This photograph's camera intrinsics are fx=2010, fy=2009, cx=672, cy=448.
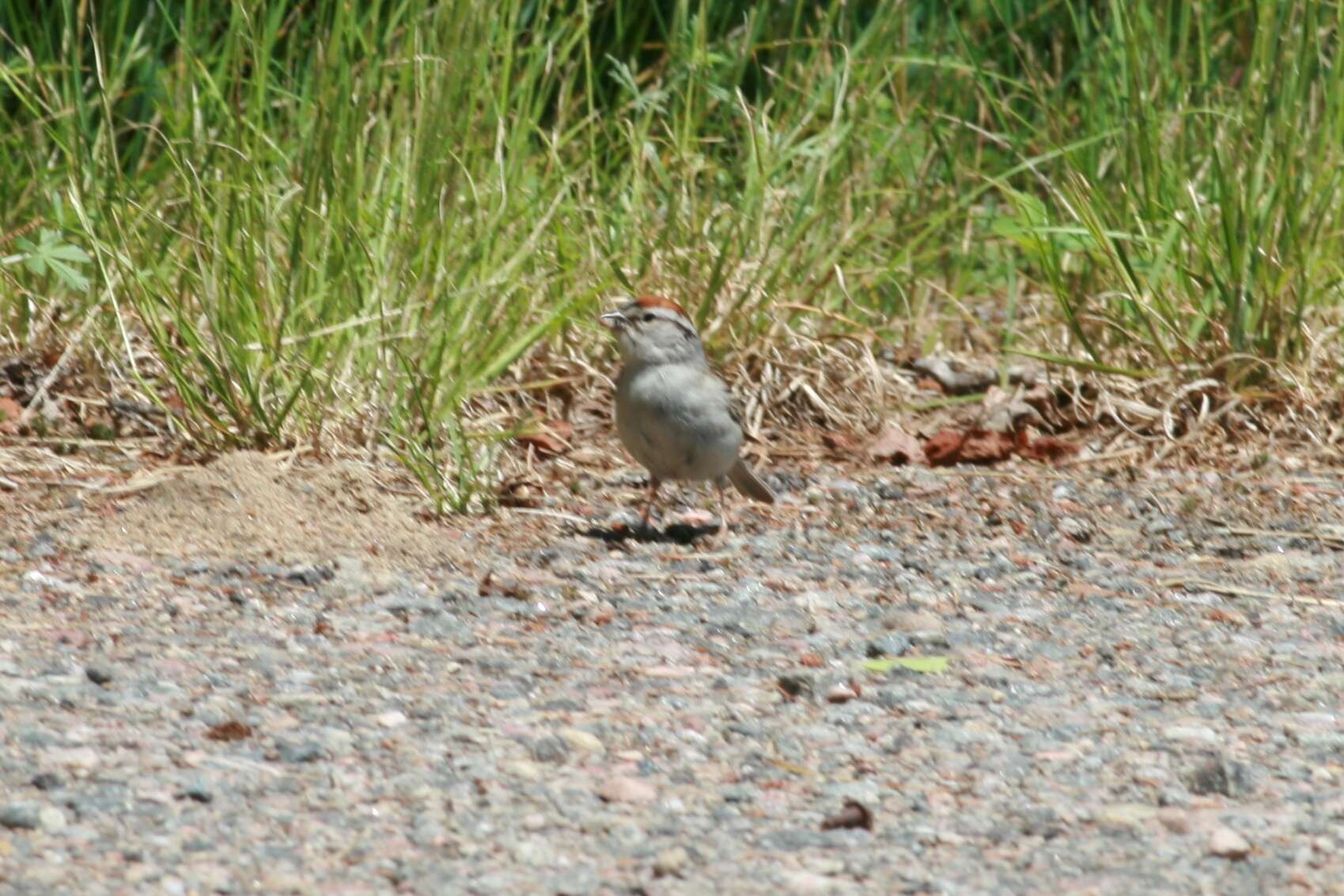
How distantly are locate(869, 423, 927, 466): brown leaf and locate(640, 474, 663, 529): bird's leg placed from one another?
96cm

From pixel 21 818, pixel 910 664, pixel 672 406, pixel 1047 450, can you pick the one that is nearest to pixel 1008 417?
pixel 1047 450

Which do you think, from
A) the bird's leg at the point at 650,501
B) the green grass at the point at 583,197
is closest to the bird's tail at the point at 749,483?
the bird's leg at the point at 650,501

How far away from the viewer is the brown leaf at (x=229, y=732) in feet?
11.1

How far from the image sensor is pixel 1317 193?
6.60m

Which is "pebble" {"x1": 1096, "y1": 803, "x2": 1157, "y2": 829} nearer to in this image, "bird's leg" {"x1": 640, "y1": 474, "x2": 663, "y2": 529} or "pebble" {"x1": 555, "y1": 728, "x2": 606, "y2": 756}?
"pebble" {"x1": 555, "y1": 728, "x2": 606, "y2": 756}

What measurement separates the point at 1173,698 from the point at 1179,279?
9.93 feet

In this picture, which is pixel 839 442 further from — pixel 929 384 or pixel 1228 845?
pixel 1228 845

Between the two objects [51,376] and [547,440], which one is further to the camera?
[547,440]

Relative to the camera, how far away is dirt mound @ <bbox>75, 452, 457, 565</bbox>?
473 centimetres

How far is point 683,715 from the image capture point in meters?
3.71

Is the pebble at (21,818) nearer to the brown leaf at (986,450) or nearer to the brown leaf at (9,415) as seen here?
the brown leaf at (9,415)

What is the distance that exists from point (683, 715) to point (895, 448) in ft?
9.59

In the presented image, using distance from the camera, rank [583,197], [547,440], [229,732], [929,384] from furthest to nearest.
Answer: [929,384] → [583,197] → [547,440] → [229,732]

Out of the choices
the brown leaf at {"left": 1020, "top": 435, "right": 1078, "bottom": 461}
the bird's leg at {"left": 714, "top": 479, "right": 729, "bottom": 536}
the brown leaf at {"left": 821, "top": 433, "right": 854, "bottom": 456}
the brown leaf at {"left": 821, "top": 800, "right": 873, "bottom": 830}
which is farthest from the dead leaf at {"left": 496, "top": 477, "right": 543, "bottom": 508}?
the brown leaf at {"left": 821, "top": 800, "right": 873, "bottom": 830}
